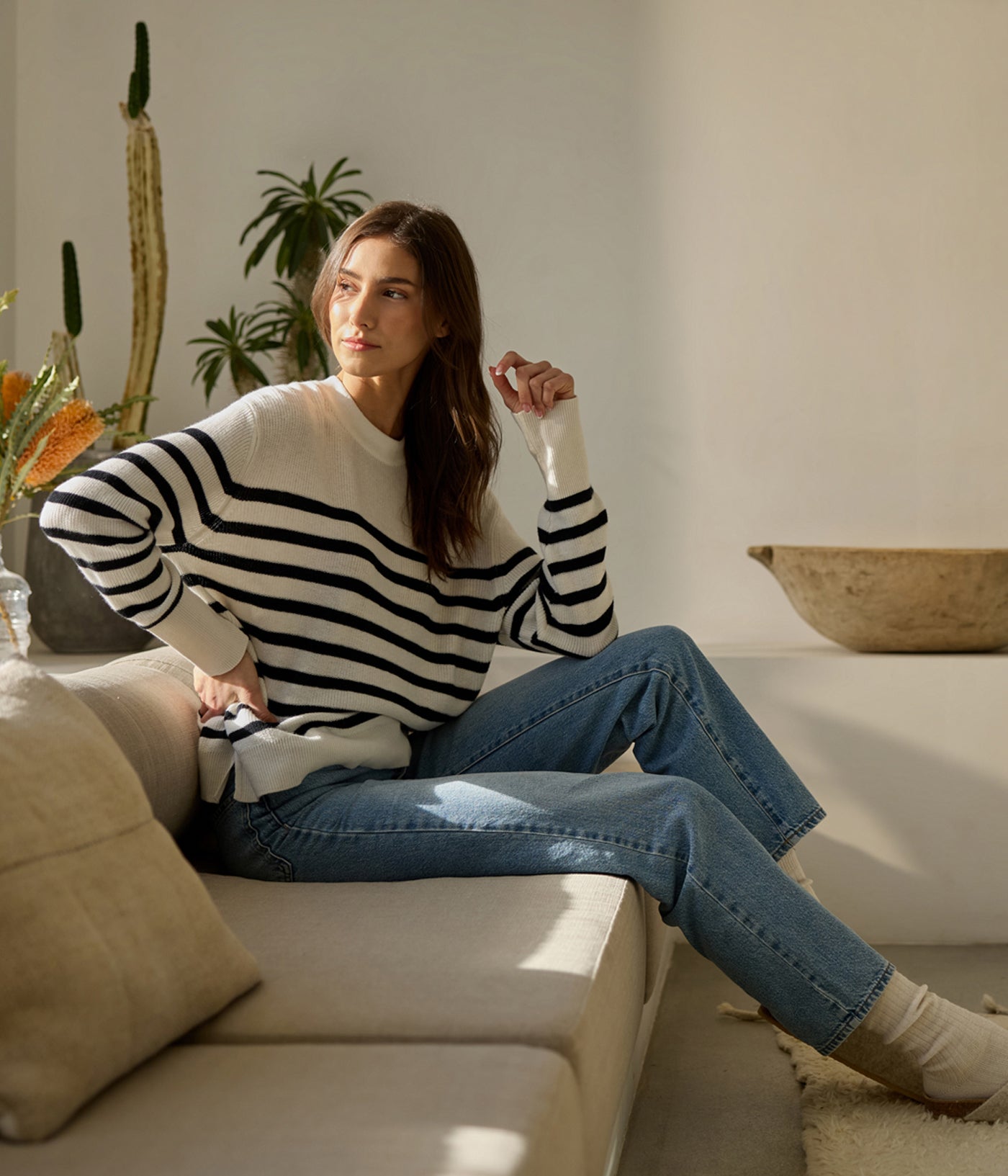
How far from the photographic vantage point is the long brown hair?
1.75m

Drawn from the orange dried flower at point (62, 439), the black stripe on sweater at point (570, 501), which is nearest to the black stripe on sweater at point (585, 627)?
the black stripe on sweater at point (570, 501)

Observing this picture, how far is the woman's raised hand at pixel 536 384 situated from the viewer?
1.82 metres

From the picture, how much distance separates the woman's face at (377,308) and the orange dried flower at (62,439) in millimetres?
410

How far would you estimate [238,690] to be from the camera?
1.58 meters

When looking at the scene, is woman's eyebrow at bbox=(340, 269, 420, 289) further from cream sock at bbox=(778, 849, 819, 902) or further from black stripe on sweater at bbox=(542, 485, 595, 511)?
cream sock at bbox=(778, 849, 819, 902)

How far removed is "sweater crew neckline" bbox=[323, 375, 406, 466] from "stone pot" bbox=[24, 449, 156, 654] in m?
0.99

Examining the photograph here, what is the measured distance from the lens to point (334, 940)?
1228 millimetres

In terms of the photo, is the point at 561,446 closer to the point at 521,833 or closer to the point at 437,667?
the point at 437,667

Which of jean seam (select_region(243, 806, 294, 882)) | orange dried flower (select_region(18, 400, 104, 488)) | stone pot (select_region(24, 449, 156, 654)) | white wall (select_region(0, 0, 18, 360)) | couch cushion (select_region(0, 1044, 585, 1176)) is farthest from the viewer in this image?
white wall (select_region(0, 0, 18, 360))

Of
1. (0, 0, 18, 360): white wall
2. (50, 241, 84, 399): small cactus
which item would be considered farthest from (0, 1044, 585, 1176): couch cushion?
(0, 0, 18, 360): white wall

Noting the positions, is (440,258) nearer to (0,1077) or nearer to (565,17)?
(0,1077)

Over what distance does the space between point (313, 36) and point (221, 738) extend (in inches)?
85.2

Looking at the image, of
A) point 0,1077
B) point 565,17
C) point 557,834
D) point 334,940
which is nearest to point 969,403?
point 565,17

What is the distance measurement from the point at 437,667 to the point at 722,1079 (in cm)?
75
